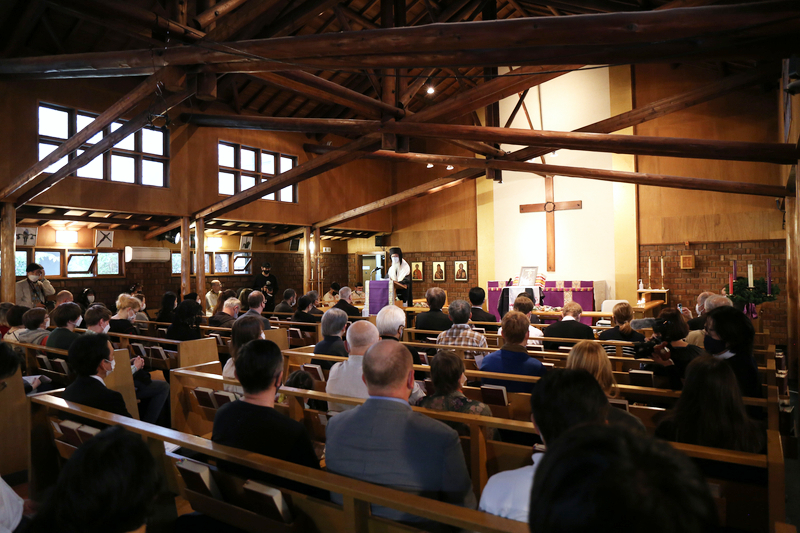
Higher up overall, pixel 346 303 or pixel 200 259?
pixel 200 259

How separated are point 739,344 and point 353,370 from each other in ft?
7.99

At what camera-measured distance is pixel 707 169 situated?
10922 mm

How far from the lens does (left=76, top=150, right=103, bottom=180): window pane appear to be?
28.9 feet

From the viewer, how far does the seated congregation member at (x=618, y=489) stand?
0.54 m

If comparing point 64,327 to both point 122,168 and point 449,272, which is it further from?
point 449,272

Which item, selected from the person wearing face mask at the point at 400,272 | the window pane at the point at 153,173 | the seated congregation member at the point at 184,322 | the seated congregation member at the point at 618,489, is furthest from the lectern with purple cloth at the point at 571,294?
the seated congregation member at the point at 618,489

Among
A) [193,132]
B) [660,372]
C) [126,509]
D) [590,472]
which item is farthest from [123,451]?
[193,132]

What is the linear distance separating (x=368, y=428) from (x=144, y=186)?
9351 mm

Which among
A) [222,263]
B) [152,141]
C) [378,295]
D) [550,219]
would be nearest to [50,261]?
[152,141]

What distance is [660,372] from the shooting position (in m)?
3.54

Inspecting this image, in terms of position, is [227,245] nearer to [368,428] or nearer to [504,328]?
[504,328]

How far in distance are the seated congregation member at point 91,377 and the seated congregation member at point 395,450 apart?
63.9 inches

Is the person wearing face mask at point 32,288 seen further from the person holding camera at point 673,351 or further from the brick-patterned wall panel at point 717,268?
the brick-patterned wall panel at point 717,268

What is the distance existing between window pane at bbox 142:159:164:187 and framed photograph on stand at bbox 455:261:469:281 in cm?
812
